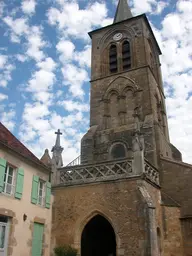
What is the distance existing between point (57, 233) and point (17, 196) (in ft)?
9.38

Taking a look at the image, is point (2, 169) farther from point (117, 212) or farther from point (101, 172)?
point (117, 212)

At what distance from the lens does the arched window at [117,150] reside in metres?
16.5

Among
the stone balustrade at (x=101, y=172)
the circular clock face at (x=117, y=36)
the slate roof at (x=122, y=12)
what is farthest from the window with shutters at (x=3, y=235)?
the slate roof at (x=122, y=12)

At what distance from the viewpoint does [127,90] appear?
741 inches

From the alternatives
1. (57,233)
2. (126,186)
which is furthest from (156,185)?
(57,233)

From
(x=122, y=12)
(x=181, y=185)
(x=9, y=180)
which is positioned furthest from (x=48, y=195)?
(x=122, y=12)

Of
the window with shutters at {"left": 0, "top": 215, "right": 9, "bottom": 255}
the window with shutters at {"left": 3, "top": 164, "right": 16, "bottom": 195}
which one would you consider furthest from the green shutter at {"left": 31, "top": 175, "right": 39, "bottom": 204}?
the window with shutters at {"left": 0, "top": 215, "right": 9, "bottom": 255}

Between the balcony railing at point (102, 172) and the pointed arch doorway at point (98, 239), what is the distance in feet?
7.19

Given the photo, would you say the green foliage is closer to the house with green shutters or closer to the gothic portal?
the gothic portal

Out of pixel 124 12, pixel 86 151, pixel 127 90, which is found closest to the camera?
pixel 86 151

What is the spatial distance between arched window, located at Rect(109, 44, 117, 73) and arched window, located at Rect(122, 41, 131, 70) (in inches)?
24.2

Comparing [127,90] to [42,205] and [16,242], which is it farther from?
[16,242]

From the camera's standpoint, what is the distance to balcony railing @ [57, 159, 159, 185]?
39.0 ft

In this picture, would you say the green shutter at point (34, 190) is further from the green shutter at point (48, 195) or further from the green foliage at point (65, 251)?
the green foliage at point (65, 251)
